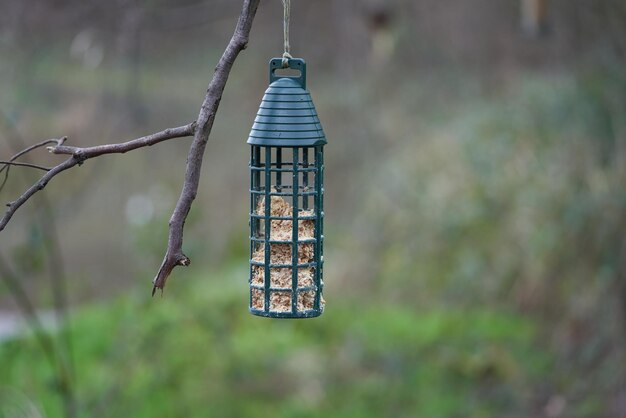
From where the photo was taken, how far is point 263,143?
236 centimetres

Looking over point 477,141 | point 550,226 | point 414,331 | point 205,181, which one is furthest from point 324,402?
point 205,181

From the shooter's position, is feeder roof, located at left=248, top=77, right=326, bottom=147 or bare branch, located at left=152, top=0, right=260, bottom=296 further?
feeder roof, located at left=248, top=77, right=326, bottom=147

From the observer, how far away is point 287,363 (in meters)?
7.07

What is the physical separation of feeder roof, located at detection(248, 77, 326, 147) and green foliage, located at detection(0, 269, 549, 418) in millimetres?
3635

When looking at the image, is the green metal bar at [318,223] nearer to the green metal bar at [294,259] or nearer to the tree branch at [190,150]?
the green metal bar at [294,259]

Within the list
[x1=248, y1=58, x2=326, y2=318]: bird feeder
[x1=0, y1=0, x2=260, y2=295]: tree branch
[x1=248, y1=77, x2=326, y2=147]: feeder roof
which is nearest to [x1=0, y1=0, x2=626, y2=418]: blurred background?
[x1=248, y1=58, x2=326, y2=318]: bird feeder

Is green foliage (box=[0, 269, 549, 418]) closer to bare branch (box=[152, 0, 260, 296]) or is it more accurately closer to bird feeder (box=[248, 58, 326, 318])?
bird feeder (box=[248, 58, 326, 318])

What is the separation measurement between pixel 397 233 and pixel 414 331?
144 cm

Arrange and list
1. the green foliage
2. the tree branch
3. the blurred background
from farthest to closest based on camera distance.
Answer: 1. the blurred background
2. the green foliage
3. the tree branch

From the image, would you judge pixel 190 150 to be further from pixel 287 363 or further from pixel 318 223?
pixel 287 363

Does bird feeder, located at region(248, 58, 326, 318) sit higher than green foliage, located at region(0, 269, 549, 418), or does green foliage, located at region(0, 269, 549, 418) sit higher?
bird feeder, located at region(248, 58, 326, 318)

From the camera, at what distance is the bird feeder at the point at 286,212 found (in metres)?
2.38

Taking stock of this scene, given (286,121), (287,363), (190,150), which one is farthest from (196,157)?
(287,363)

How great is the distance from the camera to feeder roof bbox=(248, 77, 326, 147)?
237cm
